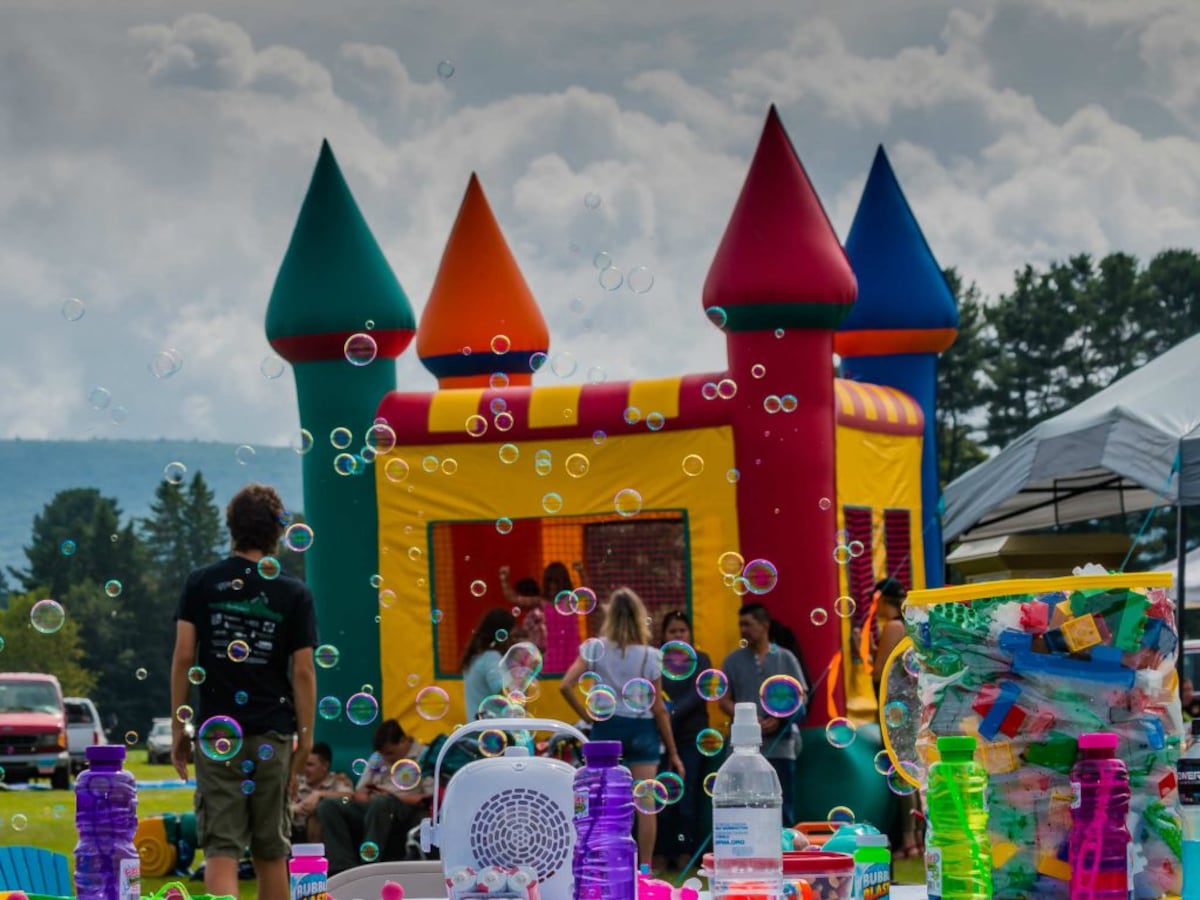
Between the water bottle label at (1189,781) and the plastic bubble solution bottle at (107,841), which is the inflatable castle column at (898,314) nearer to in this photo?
the water bottle label at (1189,781)

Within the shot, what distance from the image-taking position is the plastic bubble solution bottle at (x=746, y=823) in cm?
252

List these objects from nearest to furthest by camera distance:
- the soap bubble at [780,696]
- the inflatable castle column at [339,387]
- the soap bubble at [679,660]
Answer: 1. the soap bubble at [780,696]
2. the soap bubble at [679,660]
3. the inflatable castle column at [339,387]

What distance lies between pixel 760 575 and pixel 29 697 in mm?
18191

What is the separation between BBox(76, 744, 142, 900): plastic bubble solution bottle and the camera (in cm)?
249

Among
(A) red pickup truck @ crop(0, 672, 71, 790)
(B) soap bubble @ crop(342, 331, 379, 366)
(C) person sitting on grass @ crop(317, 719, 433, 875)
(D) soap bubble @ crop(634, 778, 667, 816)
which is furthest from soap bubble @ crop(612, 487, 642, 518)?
(A) red pickup truck @ crop(0, 672, 71, 790)

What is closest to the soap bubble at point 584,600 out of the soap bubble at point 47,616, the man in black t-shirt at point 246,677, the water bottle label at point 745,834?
the soap bubble at point 47,616

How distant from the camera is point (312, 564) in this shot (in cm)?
1062

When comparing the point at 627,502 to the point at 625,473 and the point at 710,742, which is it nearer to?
the point at 625,473

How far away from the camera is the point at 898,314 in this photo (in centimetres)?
1200

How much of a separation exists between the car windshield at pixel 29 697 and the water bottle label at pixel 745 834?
75.4 ft

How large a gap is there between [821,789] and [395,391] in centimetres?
339

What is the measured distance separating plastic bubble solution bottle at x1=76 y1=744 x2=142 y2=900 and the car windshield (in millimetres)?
22734

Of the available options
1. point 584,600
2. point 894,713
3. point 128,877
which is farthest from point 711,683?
point 128,877

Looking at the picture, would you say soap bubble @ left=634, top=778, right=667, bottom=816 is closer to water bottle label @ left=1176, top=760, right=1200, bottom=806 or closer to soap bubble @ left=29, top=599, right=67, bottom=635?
water bottle label @ left=1176, top=760, right=1200, bottom=806
